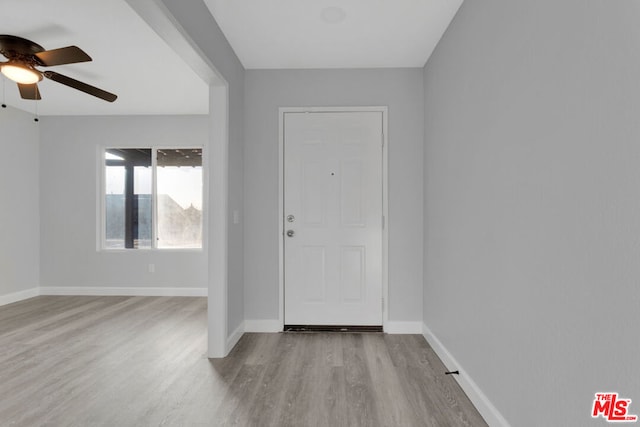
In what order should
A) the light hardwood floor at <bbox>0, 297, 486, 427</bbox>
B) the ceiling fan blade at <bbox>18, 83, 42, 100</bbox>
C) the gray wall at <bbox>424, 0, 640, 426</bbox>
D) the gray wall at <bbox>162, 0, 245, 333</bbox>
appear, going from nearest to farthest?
the gray wall at <bbox>424, 0, 640, 426</bbox>, the light hardwood floor at <bbox>0, 297, 486, 427</bbox>, the gray wall at <bbox>162, 0, 245, 333</bbox>, the ceiling fan blade at <bbox>18, 83, 42, 100</bbox>

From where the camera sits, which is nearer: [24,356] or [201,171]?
[24,356]

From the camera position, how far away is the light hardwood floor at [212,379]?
1.99 meters

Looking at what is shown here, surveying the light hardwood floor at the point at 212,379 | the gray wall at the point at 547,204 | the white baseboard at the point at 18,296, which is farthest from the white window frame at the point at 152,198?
the gray wall at the point at 547,204

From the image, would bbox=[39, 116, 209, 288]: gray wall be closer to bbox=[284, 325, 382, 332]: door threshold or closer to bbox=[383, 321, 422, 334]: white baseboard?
bbox=[284, 325, 382, 332]: door threshold

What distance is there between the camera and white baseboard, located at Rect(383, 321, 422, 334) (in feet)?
11.0

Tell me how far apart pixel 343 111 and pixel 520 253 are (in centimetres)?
225

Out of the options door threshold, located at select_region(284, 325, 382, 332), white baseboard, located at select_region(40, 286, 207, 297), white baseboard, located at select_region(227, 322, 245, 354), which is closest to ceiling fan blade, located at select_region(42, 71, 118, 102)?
white baseboard, located at select_region(227, 322, 245, 354)

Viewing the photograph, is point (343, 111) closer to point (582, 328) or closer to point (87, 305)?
point (582, 328)

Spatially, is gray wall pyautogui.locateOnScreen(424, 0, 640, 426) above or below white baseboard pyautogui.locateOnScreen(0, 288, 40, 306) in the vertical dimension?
above

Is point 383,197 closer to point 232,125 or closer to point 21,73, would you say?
point 232,125

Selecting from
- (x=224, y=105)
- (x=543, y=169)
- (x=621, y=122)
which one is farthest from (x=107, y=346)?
(x=621, y=122)

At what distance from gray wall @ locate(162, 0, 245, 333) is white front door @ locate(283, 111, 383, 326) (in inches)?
17.0

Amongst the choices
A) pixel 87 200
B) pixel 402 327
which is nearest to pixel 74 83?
pixel 87 200

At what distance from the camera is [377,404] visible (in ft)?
6.90
